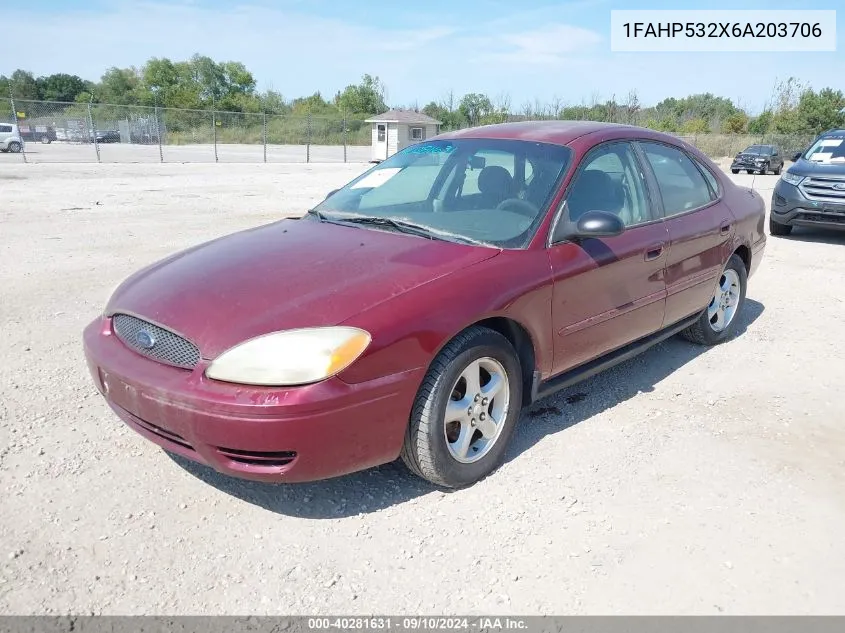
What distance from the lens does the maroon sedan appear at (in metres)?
2.46

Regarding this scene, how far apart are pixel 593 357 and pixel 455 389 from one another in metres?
1.04

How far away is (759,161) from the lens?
29.8m

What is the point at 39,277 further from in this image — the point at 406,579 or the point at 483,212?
the point at 406,579

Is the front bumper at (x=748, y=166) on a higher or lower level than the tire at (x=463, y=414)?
higher

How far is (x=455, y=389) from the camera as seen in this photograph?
2.94 meters

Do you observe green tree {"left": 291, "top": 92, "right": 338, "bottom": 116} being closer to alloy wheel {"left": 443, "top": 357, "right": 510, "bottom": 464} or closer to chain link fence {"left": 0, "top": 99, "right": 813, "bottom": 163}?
chain link fence {"left": 0, "top": 99, "right": 813, "bottom": 163}

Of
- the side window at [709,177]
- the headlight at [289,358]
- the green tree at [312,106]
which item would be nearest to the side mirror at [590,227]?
the headlight at [289,358]

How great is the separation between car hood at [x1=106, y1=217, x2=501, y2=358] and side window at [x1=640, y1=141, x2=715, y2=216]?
65.4 inches

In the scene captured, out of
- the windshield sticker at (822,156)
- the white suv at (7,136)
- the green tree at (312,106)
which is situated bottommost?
the windshield sticker at (822,156)

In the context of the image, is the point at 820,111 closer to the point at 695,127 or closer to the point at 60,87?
the point at 695,127

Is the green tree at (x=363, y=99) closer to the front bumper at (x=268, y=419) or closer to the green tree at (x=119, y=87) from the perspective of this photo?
the green tree at (x=119, y=87)

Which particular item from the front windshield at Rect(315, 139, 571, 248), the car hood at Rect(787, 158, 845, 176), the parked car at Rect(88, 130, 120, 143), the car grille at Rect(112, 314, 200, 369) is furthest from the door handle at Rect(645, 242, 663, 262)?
the parked car at Rect(88, 130, 120, 143)

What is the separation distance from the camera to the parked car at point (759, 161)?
2984cm

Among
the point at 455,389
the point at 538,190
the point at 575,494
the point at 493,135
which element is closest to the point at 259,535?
the point at 455,389
